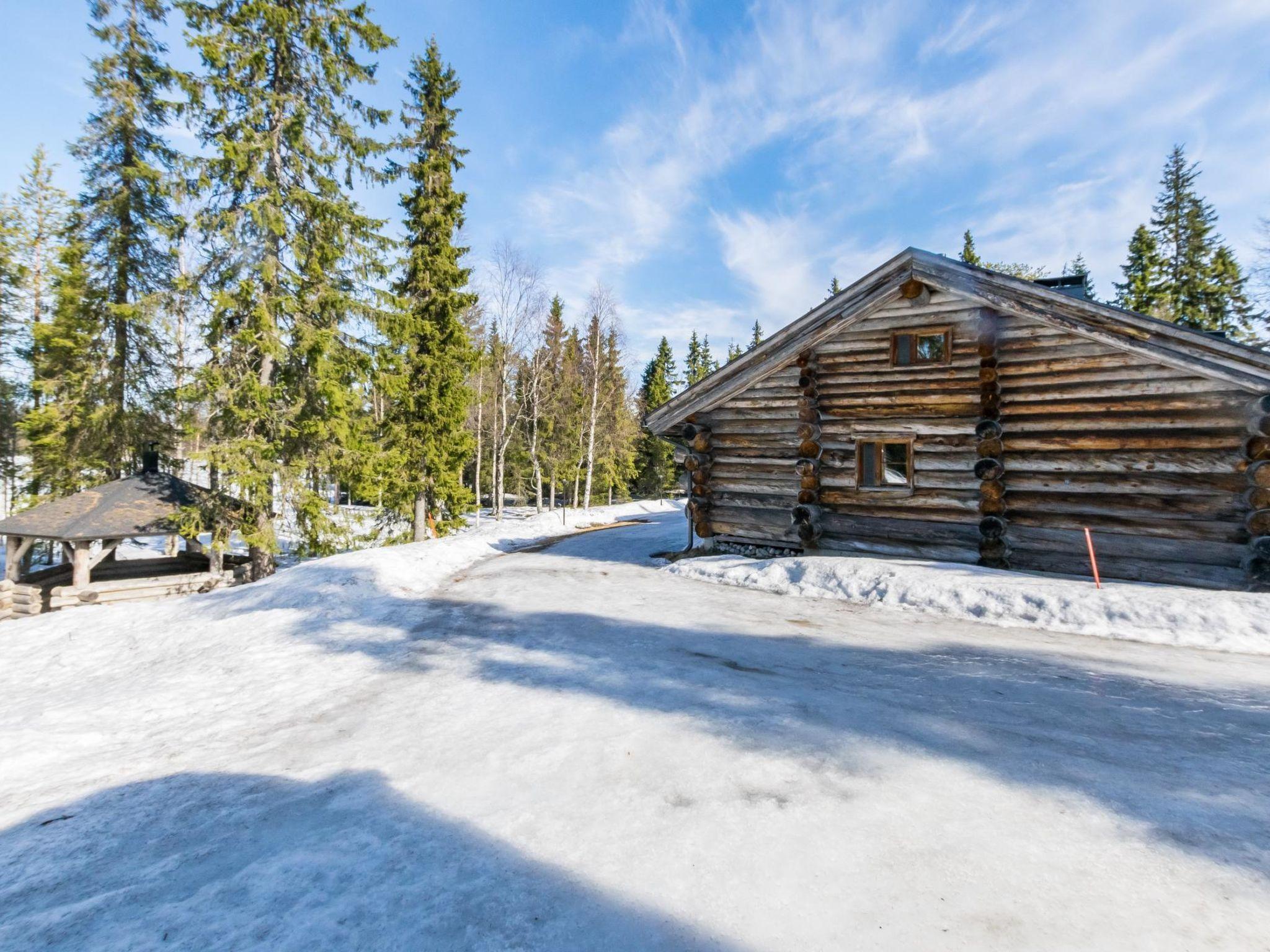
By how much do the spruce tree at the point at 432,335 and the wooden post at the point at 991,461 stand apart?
57.2 feet

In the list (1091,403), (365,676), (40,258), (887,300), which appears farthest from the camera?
(40,258)

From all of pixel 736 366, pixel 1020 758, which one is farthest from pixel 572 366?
pixel 1020 758

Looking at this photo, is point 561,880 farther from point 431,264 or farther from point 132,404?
point 132,404

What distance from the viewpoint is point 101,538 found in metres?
14.1

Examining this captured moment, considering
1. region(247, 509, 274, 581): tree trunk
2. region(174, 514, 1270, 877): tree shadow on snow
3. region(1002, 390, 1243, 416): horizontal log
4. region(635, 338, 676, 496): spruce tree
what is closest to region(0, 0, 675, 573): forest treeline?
region(247, 509, 274, 581): tree trunk

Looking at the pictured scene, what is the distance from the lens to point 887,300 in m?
12.2

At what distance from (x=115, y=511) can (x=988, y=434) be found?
70.3ft

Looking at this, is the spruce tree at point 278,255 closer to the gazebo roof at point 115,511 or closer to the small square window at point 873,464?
the gazebo roof at point 115,511

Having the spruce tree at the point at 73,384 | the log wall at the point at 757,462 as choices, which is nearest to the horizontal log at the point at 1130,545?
the log wall at the point at 757,462

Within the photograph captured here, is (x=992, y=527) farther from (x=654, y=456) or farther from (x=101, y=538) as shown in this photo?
(x=654, y=456)

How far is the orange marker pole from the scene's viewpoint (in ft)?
28.3

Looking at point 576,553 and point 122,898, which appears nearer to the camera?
point 122,898

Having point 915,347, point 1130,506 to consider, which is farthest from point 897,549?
point 915,347

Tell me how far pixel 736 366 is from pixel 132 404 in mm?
21177
